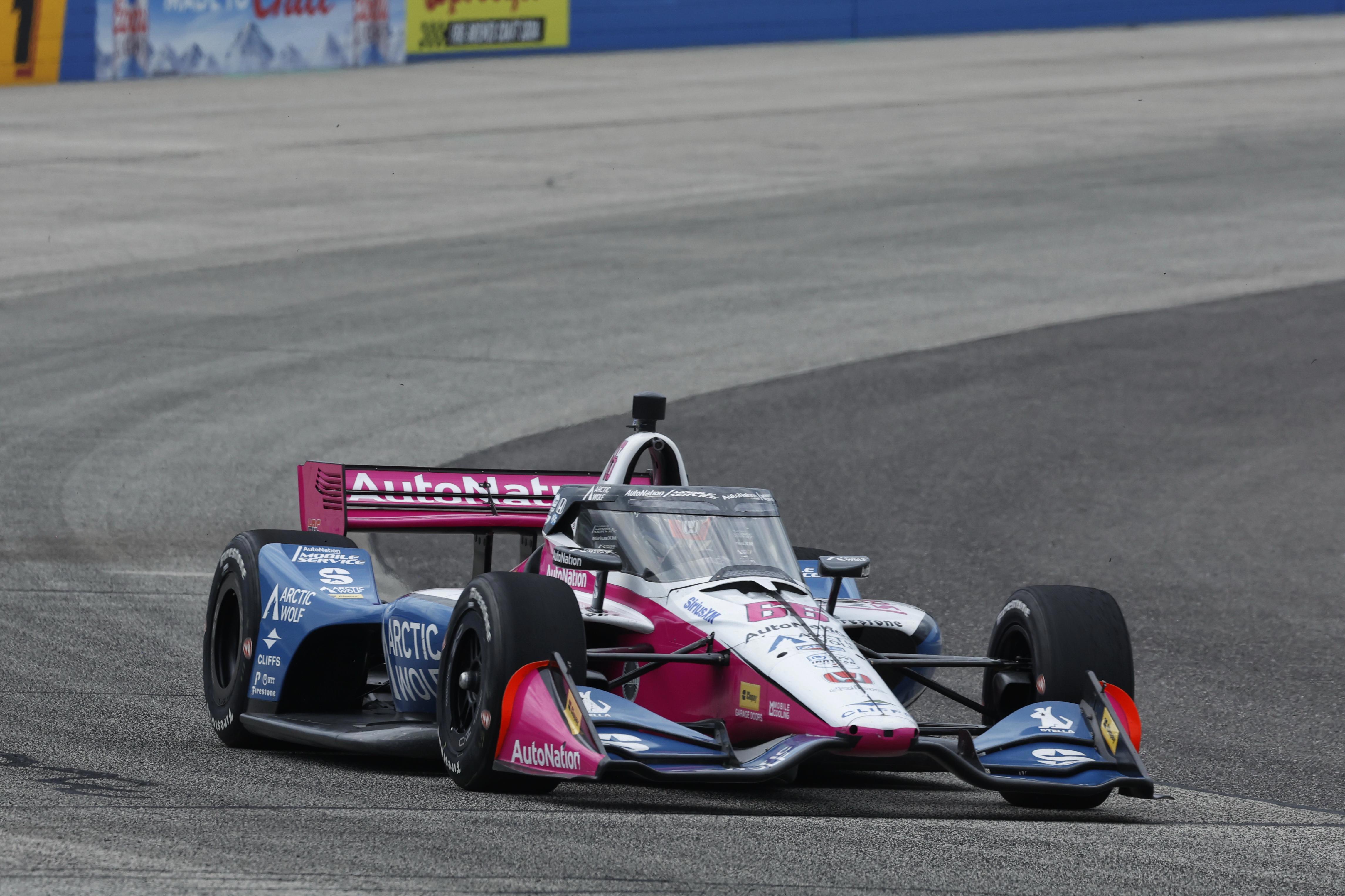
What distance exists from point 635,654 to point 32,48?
103 feet

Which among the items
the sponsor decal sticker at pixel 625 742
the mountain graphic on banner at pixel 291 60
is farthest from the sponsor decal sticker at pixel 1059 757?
the mountain graphic on banner at pixel 291 60

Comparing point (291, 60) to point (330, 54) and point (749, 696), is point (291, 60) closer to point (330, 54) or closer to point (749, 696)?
point (330, 54)

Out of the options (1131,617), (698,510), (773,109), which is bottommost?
(1131,617)

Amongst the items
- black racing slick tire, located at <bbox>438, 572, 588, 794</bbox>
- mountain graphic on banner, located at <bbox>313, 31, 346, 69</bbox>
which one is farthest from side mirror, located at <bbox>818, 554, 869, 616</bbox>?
mountain graphic on banner, located at <bbox>313, 31, 346, 69</bbox>

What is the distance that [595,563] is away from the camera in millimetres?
8062

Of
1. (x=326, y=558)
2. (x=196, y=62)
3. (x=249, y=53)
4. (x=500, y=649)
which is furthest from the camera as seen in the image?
(x=249, y=53)

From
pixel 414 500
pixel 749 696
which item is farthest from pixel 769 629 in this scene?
pixel 414 500

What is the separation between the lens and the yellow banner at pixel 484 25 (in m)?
41.4

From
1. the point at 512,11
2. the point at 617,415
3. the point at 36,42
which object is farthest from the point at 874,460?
the point at 512,11

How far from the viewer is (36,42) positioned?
36.0 meters

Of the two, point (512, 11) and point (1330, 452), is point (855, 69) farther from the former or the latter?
point (1330, 452)

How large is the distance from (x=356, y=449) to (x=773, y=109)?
19.8 meters

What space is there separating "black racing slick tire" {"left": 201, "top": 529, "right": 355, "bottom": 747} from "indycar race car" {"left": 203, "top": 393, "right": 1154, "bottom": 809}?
1 cm

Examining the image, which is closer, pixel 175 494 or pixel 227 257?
pixel 175 494
